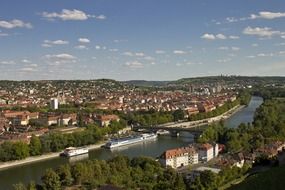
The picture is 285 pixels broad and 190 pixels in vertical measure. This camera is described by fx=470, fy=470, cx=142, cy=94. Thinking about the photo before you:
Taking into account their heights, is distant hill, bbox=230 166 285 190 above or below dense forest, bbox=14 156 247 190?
above

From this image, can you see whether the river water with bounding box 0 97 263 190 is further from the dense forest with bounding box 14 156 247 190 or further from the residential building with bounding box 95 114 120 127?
the residential building with bounding box 95 114 120 127

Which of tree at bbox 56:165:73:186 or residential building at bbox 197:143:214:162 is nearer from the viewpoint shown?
tree at bbox 56:165:73:186

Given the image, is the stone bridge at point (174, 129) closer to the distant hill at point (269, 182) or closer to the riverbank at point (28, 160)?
the riverbank at point (28, 160)

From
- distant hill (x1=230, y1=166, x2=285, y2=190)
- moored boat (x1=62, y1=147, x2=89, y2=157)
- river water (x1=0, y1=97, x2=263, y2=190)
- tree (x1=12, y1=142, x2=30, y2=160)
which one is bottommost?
river water (x1=0, y1=97, x2=263, y2=190)

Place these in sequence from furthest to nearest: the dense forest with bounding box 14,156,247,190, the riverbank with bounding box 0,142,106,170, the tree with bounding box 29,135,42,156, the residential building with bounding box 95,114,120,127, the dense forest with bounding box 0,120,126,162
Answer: the residential building with bounding box 95,114,120,127 < the tree with bounding box 29,135,42,156 < the dense forest with bounding box 0,120,126,162 < the riverbank with bounding box 0,142,106,170 < the dense forest with bounding box 14,156,247,190

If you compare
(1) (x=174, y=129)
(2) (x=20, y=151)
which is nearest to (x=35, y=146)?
(2) (x=20, y=151)

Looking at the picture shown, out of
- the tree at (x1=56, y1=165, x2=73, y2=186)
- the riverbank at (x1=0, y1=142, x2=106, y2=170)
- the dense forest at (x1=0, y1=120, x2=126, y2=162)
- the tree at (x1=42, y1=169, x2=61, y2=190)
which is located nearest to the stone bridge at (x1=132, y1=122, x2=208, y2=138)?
the dense forest at (x1=0, y1=120, x2=126, y2=162)

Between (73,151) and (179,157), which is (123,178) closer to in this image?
(179,157)

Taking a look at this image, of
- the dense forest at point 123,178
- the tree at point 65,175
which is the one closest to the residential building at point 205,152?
the dense forest at point 123,178

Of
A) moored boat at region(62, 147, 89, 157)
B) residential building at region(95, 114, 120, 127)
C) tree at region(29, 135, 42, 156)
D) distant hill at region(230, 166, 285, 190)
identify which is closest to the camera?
distant hill at region(230, 166, 285, 190)
